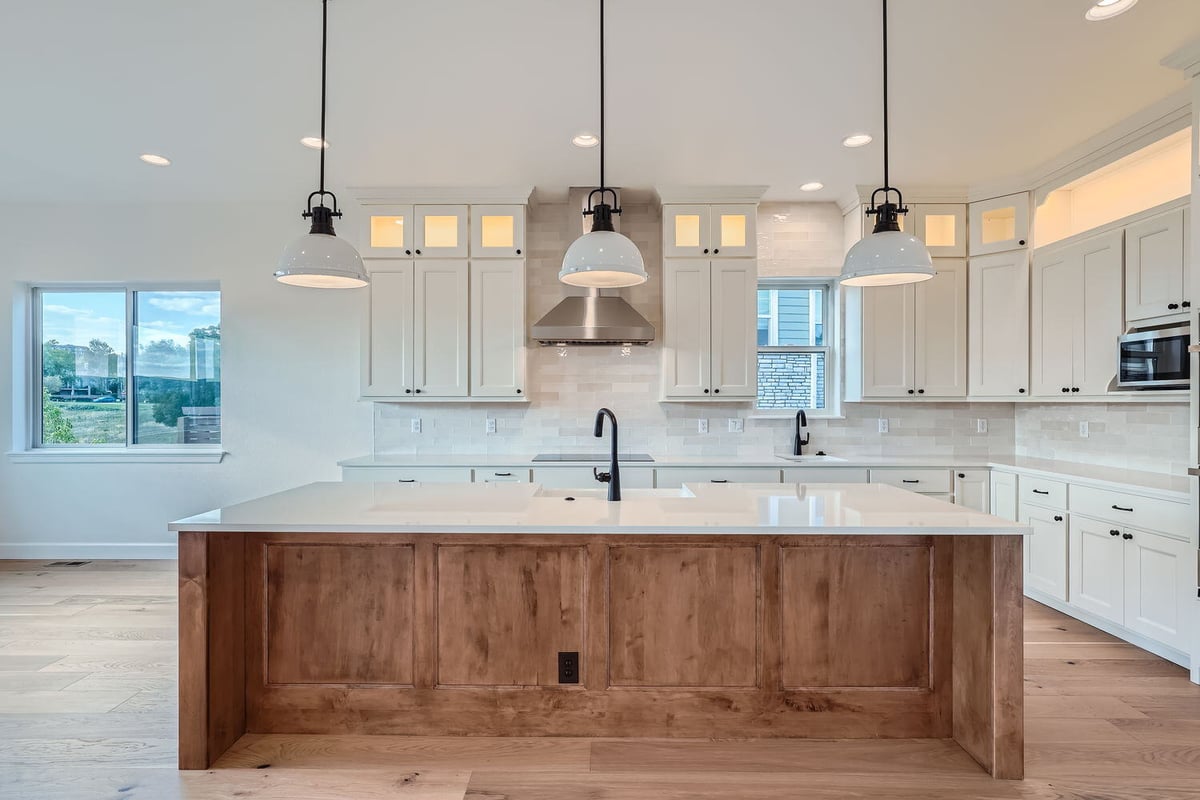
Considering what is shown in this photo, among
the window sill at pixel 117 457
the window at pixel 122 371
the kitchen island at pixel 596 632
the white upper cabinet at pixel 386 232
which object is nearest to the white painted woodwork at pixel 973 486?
the kitchen island at pixel 596 632

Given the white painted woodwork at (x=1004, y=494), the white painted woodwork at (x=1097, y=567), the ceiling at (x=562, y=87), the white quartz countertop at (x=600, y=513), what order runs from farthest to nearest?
1. the white painted woodwork at (x=1004, y=494)
2. the white painted woodwork at (x=1097, y=567)
3. the ceiling at (x=562, y=87)
4. the white quartz countertop at (x=600, y=513)

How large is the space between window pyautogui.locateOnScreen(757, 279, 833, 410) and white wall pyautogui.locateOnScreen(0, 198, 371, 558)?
10.4 feet

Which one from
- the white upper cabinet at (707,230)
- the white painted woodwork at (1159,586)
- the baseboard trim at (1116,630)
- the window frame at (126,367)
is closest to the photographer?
the white painted woodwork at (1159,586)

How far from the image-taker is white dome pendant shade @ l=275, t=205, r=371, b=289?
2.26m

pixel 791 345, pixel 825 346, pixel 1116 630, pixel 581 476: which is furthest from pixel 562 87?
pixel 1116 630

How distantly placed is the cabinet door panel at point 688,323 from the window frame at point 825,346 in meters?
0.59

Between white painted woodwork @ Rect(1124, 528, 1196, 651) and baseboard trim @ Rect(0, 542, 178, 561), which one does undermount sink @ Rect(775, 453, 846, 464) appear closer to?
white painted woodwork @ Rect(1124, 528, 1196, 651)

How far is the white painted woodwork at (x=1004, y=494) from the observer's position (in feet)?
12.8

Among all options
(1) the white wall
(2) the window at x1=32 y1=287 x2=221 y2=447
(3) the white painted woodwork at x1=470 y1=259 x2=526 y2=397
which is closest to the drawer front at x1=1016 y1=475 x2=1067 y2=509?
(3) the white painted woodwork at x1=470 y1=259 x2=526 y2=397

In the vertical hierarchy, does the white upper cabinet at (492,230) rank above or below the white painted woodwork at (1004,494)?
above

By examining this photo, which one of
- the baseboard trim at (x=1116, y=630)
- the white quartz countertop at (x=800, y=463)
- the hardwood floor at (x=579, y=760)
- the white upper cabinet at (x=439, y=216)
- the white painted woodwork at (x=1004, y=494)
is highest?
the white upper cabinet at (x=439, y=216)

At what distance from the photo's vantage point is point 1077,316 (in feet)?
12.2

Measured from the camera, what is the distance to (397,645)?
7.39 feet

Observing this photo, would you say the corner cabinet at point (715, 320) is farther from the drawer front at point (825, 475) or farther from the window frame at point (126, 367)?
the window frame at point (126, 367)
